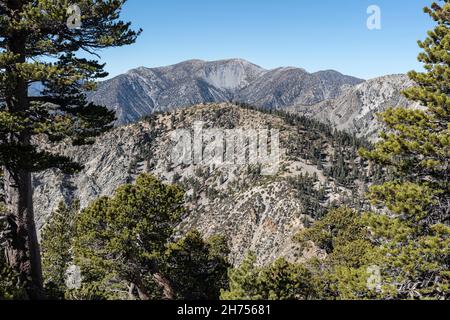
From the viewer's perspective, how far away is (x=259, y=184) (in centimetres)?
11862

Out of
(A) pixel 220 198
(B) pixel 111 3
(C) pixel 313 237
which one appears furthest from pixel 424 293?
(A) pixel 220 198

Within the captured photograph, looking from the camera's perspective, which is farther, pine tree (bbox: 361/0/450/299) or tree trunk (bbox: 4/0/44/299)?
tree trunk (bbox: 4/0/44/299)

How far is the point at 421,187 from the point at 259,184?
105 metres

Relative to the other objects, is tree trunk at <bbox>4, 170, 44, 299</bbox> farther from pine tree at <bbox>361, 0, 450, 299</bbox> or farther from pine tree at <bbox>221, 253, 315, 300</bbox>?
pine tree at <bbox>361, 0, 450, 299</bbox>

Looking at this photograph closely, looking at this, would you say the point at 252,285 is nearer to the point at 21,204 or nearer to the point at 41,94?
the point at 21,204

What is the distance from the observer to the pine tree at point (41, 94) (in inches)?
508

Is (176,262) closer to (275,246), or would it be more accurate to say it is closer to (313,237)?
(313,237)

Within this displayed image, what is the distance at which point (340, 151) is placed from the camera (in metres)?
146

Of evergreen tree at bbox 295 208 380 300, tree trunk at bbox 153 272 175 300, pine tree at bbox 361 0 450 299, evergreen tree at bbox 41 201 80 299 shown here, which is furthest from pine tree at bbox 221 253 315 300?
evergreen tree at bbox 41 201 80 299

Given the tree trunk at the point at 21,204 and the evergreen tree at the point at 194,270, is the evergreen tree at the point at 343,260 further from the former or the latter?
the tree trunk at the point at 21,204

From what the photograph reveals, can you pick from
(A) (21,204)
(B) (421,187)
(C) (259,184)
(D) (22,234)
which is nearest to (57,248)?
(D) (22,234)

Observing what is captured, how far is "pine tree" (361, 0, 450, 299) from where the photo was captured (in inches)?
511

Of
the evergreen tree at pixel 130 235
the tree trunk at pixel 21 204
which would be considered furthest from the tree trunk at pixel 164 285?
the tree trunk at pixel 21 204

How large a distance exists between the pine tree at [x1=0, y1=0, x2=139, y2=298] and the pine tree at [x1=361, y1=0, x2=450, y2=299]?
12.2 m
